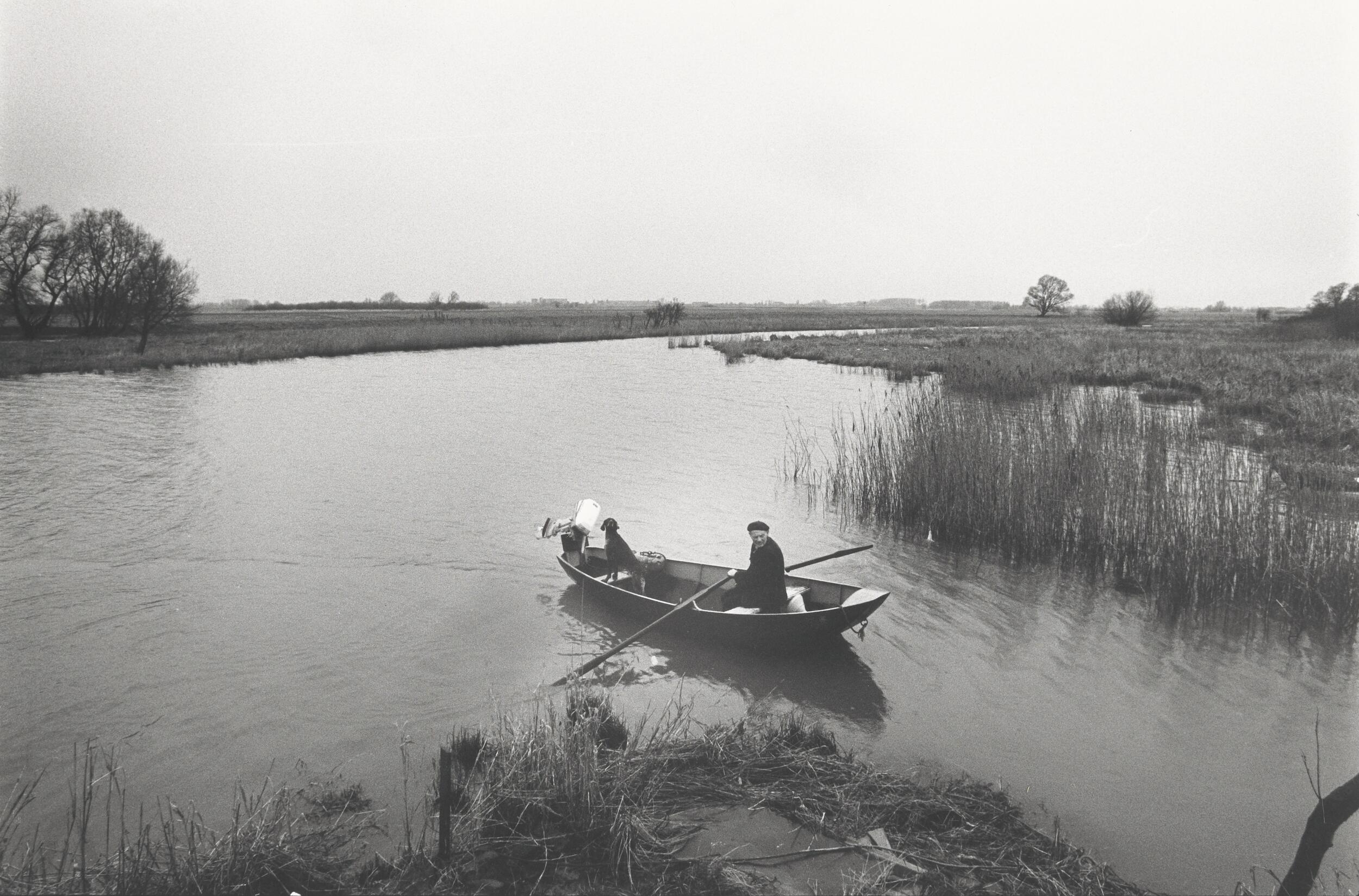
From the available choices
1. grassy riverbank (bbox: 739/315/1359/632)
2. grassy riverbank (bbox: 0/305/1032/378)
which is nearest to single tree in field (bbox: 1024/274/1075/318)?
grassy riverbank (bbox: 0/305/1032/378)

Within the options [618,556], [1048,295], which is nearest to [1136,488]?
[618,556]

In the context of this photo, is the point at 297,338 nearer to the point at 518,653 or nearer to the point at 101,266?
the point at 101,266

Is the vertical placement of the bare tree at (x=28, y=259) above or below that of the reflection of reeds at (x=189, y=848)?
above

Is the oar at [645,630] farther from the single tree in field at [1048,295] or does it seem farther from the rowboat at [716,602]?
the single tree in field at [1048,295]

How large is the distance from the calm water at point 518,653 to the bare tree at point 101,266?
3685cm

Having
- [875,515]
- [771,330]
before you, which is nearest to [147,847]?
[875,515]

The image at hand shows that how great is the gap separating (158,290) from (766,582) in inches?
2076

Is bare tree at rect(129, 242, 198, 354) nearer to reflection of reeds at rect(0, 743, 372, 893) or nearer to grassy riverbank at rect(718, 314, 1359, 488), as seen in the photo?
grassy riverbank at rect(718, 314, 1359, 488)

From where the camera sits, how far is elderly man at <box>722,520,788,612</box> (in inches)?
357

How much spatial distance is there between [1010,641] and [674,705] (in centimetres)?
449

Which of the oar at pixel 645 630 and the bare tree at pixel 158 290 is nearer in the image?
the oar at pixel 645 630

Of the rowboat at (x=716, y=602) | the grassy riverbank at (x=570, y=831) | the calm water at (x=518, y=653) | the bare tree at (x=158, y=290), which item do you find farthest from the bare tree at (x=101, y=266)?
the grassy riverbank at (x=570, y=831)

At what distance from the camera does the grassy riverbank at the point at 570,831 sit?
15.6ft

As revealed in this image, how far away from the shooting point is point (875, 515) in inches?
595
